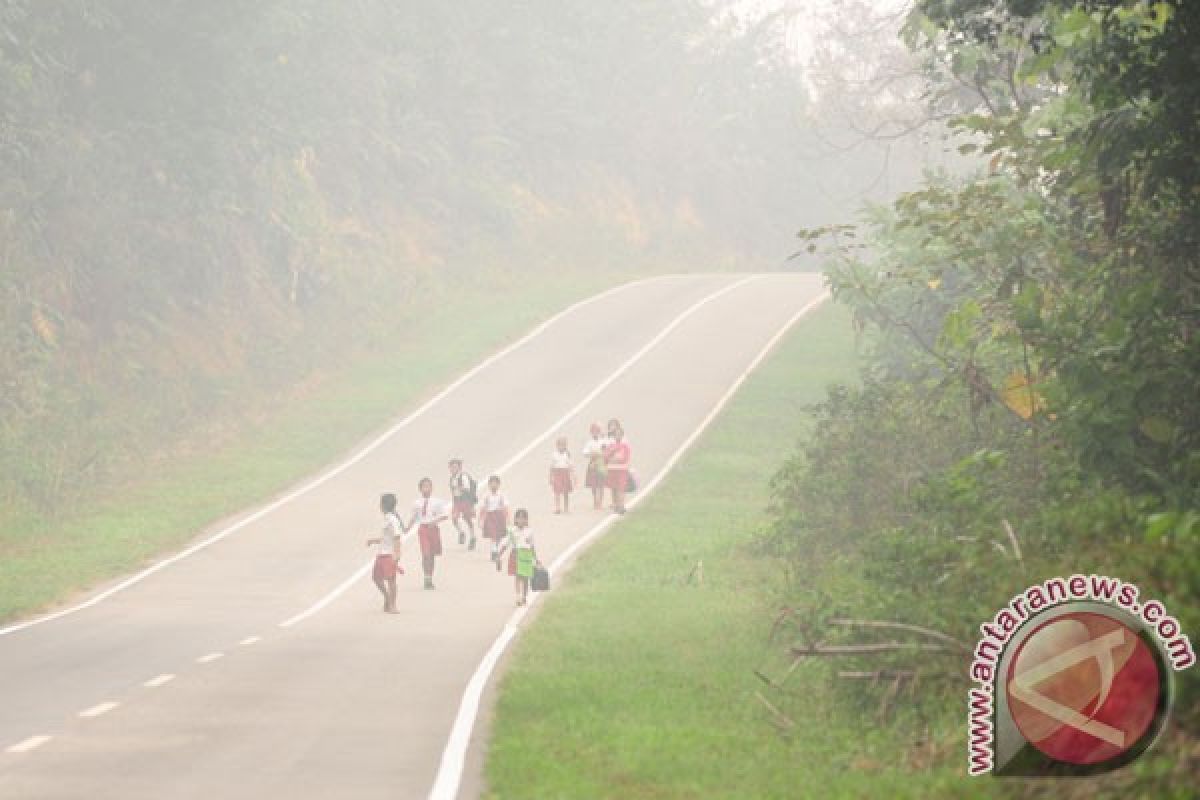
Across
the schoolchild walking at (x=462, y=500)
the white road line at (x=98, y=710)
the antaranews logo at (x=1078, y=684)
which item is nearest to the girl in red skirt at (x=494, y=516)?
the schoolchild walking at (x=462, y=500)

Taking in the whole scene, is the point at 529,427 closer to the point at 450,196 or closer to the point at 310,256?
the point at 310,256

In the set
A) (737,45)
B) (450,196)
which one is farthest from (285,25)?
(737,45)

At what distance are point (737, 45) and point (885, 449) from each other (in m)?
70.2

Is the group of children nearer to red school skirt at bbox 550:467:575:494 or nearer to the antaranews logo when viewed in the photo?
red school skirt at bbox 550:467:575:494

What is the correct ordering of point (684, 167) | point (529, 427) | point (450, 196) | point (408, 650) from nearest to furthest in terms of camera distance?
point (408, 650)
point (529, 427)
point (450, 196)
point (684, 167)

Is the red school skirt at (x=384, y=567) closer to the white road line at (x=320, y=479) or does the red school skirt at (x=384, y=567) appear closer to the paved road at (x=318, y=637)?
the paved road at (x=318, y=637)

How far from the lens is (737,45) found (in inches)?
3639

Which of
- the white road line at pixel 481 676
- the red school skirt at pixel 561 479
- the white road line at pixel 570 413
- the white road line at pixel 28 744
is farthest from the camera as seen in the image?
the red school skirt at pixel 561 479

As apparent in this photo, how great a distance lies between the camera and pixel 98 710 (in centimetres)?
1711

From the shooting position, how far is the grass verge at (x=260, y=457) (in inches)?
1189

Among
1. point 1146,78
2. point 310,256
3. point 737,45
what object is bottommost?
point 1146,78

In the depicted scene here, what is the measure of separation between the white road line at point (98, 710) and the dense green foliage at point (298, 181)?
60.7 ft

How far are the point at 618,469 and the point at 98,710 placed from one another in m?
20.0

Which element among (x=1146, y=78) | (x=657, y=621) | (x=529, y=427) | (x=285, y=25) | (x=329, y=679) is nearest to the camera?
(x=1146, y=78)
